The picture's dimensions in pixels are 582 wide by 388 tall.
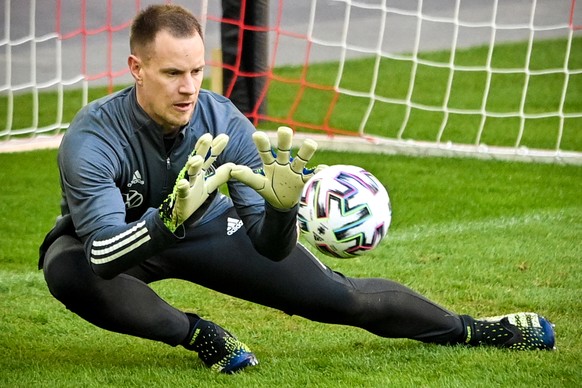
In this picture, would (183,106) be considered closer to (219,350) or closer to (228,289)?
(228,289)

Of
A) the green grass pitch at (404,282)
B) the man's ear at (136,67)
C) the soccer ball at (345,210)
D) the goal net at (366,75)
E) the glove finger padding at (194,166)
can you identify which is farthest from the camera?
the goal net at (366,75)

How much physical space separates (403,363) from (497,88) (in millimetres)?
6954

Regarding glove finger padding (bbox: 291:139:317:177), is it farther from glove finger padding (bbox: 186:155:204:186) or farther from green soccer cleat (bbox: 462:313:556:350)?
green soccer cleat (bbox: 462:313:556:350)

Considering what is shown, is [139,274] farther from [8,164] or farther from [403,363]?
[8,164]

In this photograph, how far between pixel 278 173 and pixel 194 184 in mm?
312

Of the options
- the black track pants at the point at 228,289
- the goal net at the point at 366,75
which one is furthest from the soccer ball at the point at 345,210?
the goal net at the point at 366,75

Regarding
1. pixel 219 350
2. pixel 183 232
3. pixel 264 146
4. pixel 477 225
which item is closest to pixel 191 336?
pixel 219 350

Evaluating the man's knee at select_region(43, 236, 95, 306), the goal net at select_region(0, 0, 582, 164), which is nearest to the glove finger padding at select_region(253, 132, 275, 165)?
the man's knee at select_region(43, 236, 95, 306)

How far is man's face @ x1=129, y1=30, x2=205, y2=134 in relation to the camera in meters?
3.76

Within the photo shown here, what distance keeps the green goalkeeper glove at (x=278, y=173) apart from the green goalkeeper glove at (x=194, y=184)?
0.09 meters

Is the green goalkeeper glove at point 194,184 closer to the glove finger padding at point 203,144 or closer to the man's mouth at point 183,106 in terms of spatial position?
the glove finger padding at point 203,144

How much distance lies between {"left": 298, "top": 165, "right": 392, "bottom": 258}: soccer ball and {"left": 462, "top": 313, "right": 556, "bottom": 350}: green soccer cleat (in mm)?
697

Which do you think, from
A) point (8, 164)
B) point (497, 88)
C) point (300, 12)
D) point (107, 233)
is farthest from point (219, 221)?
point (300, 12)

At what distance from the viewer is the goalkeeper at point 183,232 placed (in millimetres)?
3584
